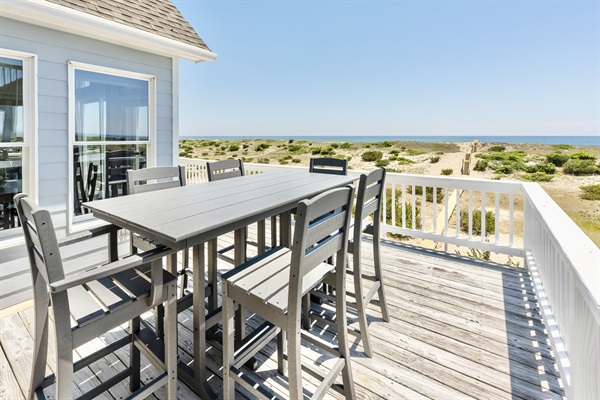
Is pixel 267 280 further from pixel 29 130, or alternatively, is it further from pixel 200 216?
pixel 29 130

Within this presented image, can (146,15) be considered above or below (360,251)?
above

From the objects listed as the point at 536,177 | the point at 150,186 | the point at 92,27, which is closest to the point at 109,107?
the point at 92,27

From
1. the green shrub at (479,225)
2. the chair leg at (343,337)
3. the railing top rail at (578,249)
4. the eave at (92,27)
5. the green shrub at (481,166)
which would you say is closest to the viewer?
the railing top rail at (578,249)

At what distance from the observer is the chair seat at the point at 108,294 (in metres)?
1.24

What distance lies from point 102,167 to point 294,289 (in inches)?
128

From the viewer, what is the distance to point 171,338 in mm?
1381

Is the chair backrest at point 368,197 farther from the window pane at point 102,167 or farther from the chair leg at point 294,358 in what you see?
the window pane at point 102,167

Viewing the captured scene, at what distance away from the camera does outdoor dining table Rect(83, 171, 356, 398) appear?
129cm

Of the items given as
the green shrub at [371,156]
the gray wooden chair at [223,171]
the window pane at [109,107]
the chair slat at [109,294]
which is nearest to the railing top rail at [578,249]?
the chair slat at [109,294]

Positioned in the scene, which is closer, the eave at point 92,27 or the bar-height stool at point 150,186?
the bar-height stool at point 150,186

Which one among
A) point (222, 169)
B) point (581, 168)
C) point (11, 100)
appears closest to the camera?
point (11, 100)

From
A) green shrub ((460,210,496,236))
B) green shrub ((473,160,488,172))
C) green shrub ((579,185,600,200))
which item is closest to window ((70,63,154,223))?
green shrub ((460,210,496,236))

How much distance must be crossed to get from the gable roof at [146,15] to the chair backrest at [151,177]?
1.93m

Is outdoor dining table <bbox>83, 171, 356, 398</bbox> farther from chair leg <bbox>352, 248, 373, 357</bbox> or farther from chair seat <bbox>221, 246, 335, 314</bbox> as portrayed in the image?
chair leg <bbox>352, 248, 373, 357</bbox>
